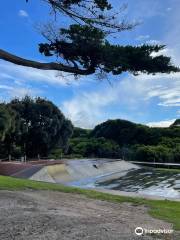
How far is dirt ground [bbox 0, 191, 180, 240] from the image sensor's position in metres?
8.00

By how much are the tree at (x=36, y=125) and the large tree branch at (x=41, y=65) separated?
42.3m

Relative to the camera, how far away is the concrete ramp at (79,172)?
105ft

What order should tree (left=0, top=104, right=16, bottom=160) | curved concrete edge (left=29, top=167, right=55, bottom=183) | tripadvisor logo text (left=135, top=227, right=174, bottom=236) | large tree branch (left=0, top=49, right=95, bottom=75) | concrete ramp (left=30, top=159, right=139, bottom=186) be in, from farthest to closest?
1. tree (left=0, top=104, right=16, bottom=160)
2. concrete ramp (left=30, top=159, right=139, bottom=186)
3. curved concrete edge (left=29, top=167, right=55, bottom=183)
4. tripadvisor logo text (left=135, top=227, right=174, bottom=236)
5. large tree branch (left=0, top=49, right=95, bottom=75)

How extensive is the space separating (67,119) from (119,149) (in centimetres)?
970

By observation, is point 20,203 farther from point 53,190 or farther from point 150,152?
point 150,152

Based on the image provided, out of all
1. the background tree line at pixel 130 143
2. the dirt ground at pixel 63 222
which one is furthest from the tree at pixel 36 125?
the dirt ground at pixel 63 222


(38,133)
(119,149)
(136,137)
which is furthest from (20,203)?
(136,137)

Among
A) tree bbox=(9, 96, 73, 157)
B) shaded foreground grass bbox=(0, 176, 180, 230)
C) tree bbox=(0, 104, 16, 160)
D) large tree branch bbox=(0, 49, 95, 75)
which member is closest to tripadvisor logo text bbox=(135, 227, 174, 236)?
shaded foreground grass bbox=(0, 176, 180, 230)

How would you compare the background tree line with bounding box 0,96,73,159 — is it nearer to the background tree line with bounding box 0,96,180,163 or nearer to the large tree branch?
the background tree line with bounding box 0,96,180,163

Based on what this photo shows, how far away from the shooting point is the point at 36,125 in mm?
51688

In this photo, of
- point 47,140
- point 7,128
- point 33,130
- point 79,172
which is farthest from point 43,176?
point 33,130

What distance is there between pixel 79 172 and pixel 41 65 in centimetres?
2935

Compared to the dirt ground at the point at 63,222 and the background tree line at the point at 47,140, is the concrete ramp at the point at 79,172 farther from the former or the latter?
the dirt ground at the point at 63,222

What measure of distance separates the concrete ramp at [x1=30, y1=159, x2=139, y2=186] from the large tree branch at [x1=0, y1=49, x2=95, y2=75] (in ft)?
73.0
